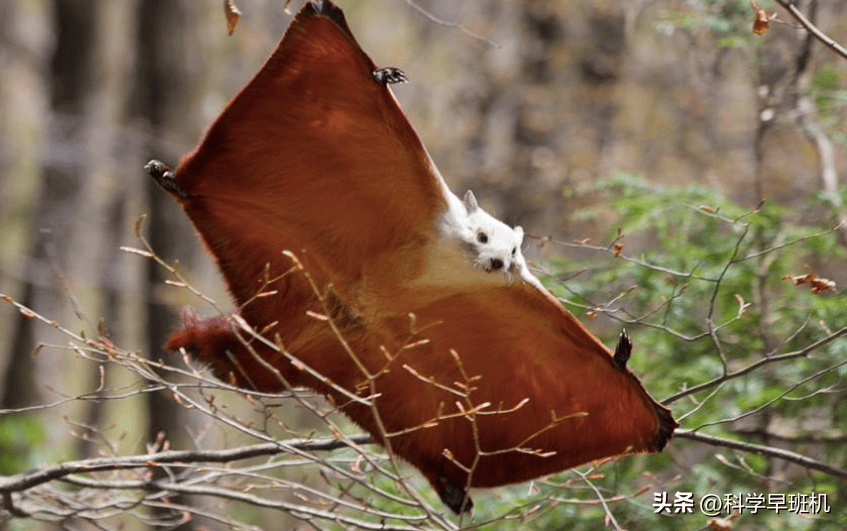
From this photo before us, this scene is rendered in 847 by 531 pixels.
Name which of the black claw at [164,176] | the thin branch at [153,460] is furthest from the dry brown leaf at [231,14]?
the thin branch at [153,460]

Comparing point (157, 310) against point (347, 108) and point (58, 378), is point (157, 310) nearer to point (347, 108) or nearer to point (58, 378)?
point (347, 108)

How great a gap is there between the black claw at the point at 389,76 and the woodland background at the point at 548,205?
74 centimetres

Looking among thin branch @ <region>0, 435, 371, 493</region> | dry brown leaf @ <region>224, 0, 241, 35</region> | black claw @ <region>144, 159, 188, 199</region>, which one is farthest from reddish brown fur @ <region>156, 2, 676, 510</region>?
dry brown leaf @ <region>224, 0, 241, 35</region>

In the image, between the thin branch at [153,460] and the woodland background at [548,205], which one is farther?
the woodland background at [548,205]

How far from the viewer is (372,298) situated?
3.36 m

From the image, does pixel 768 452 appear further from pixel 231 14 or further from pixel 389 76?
pixel 231 14

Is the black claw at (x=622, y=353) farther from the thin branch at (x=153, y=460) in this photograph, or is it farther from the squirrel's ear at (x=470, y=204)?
the thin branch at (x=153, y=460)

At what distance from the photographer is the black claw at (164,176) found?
3.14 m

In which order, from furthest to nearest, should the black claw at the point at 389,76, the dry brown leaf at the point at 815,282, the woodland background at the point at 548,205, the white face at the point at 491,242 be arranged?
the woodland background at the point at 548,205
the dry brown leaf at the point at 815,282
the white face at the point at 491,242
the black claw at the point at 389,76

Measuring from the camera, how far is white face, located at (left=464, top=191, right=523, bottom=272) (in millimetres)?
3105

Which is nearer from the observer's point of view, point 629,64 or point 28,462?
point 28,462

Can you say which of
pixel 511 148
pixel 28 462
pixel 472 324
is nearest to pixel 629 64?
pixel 511 148

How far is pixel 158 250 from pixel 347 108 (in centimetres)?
459

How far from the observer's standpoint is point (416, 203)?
3.19 metres
